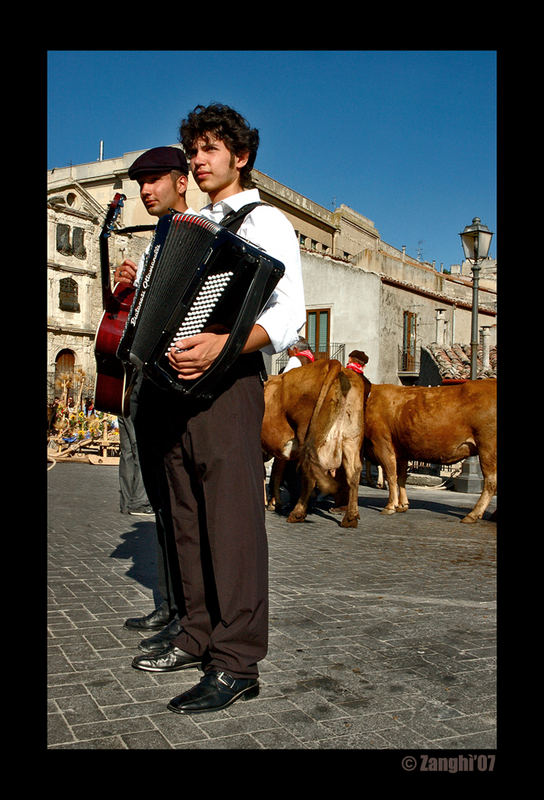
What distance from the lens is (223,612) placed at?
110 inches

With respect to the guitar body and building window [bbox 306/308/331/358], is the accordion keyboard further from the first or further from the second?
building window [bbox 306/308/331/358]

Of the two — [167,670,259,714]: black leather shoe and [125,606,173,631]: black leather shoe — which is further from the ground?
[167,670,259,714]: black leather shoe

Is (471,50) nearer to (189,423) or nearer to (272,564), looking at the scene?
(189,423)

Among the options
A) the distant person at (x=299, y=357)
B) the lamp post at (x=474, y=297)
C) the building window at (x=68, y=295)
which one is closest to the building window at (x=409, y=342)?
the lamp post at (x=474, y=297)

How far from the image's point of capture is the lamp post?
12.7 metres

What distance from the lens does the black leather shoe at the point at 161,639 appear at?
3.28m

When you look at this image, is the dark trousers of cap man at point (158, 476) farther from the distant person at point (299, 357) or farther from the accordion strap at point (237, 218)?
the distant person at point (299, 357)

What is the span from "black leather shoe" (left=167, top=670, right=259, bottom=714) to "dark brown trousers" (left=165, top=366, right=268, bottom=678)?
3 centimetres

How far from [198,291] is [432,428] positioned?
267 inches

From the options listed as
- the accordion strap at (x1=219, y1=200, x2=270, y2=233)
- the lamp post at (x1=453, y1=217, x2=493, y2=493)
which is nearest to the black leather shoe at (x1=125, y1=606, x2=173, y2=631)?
the accordion strap at (x1=219, y1=200, x2=270, y2=233)

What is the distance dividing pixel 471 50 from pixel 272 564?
459cm

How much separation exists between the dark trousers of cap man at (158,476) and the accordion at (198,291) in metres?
0.39
